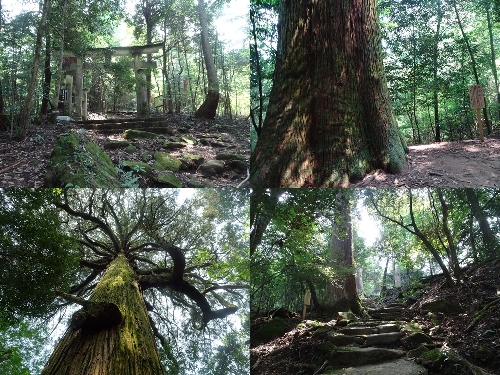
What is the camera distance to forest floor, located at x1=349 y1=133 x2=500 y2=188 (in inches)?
129

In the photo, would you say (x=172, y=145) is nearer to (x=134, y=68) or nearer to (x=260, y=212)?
(x=260, y=212)

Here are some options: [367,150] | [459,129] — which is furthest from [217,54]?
[367,150]

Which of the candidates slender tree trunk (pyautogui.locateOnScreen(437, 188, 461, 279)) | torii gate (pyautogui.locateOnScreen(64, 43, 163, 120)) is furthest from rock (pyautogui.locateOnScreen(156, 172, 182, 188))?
torii gate (pyautogui.locateOnScreen(64, 43, 163, 120))

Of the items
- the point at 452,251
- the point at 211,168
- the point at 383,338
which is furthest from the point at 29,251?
the point at 452,251

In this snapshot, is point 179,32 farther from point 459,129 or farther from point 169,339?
point 169,339

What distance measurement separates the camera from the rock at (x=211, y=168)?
5044 millimetres

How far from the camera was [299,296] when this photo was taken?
118 inches

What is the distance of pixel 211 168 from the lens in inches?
201

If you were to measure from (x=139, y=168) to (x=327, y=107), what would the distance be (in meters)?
2.34

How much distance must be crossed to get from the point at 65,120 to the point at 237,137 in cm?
359

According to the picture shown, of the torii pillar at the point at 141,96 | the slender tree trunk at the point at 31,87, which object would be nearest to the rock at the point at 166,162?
the slender tree trunk at the point at 31,87

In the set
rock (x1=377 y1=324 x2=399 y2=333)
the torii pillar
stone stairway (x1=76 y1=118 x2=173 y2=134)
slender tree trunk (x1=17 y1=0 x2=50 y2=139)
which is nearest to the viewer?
rock (x1=377 y1=324 x2=399 y2=333)

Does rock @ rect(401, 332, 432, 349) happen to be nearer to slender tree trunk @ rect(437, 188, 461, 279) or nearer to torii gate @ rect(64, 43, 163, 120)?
slender tree trunk @ rect(437, 188, 461, 279)

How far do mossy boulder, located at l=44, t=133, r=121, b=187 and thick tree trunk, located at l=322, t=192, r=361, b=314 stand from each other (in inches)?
94.2
